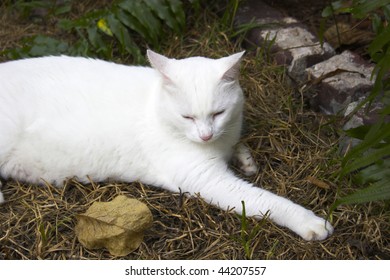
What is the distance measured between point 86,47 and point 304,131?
1.72m

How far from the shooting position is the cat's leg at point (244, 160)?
3.41 metres

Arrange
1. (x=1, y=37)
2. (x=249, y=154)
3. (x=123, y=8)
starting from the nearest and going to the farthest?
(x=249, y=154) < (x=123, y=8) < (x=1, y=37)

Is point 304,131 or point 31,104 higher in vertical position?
point 31,104

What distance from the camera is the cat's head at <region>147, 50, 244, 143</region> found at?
3008 millimetres

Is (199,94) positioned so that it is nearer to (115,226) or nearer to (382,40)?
(115,226)

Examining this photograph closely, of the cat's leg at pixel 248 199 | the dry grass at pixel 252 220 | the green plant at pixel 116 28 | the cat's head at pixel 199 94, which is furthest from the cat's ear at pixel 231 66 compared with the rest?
the green plant at pixel 116 28

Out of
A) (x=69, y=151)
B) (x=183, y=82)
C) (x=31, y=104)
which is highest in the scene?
(x=183, y=82)

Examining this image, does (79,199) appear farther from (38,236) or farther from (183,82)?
(183,82)

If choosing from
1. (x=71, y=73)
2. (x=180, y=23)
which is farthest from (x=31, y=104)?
(x=180, y=23)

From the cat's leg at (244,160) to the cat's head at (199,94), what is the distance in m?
0.35

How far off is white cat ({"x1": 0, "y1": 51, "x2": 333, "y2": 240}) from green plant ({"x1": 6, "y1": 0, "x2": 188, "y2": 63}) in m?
0.79

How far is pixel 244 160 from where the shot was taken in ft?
11.2

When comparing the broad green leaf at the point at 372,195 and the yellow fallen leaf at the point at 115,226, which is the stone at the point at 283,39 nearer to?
the broad green leaf at the point at 372,195

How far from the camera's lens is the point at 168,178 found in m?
3.22
